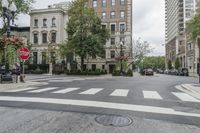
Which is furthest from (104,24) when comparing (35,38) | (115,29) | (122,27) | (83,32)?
(35,38)

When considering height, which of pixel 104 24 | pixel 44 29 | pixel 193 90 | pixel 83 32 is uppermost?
pixel 104 24

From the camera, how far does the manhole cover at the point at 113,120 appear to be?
19.7 feet

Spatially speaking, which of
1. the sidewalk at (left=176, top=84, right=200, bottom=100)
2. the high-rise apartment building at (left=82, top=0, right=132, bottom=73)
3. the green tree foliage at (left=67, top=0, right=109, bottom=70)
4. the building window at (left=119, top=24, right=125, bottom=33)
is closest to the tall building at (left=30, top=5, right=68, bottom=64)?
the high-rise apartment building at (left=82, top=0, right=132, bottom=73)

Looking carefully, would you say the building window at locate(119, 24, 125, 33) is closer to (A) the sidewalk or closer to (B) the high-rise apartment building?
(B) the high-rise apartment building

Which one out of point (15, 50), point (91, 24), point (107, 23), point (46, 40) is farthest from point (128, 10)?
point (15, 50)

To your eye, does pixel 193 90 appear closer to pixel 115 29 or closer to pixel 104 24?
pixel 115 29

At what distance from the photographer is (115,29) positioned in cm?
5841

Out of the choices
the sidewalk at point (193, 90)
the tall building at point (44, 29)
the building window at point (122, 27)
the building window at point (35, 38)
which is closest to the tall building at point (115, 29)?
the building window at point (122, 27)

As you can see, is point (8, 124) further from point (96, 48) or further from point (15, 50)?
point (96, 48)

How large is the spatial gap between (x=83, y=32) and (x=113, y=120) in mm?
39004

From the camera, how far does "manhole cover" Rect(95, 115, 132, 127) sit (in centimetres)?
601

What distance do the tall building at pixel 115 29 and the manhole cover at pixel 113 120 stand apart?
1971 inches

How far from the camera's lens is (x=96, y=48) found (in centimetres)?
4372

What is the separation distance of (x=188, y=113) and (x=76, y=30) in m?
38.7
